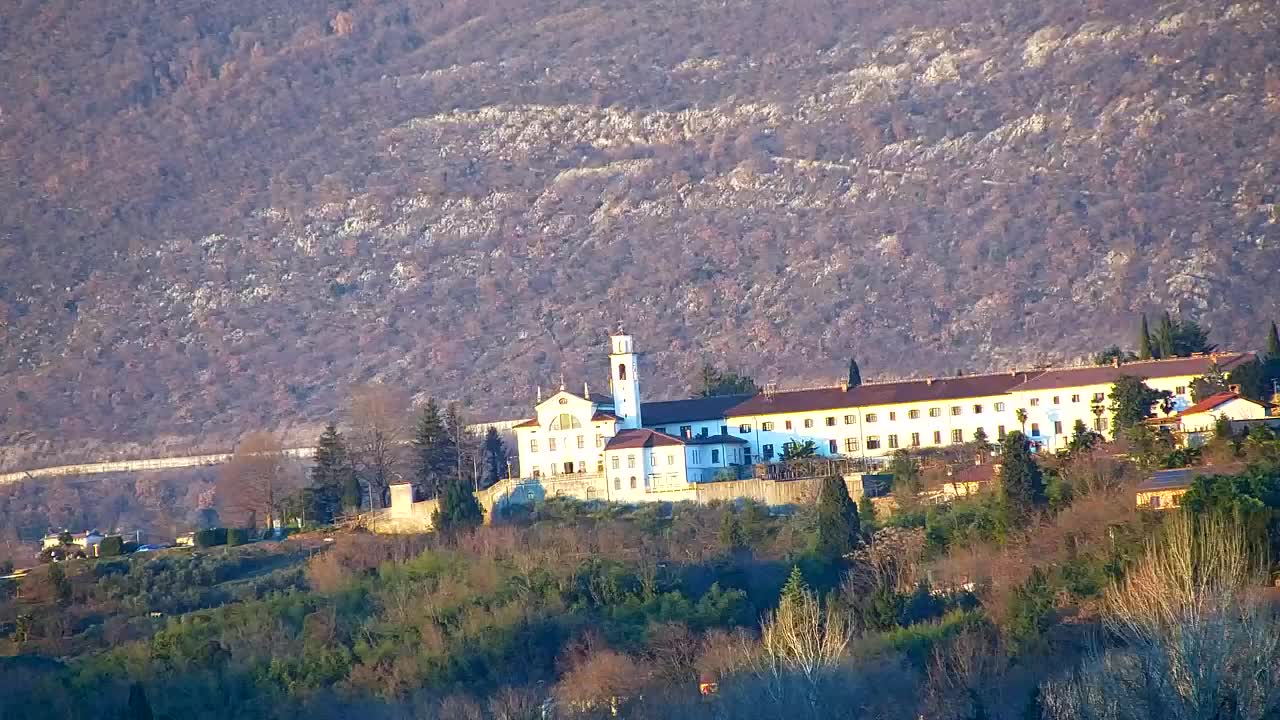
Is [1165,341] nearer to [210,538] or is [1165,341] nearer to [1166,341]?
[1166,341]

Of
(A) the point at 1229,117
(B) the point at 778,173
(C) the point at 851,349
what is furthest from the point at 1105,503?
(B) the point at 778,173

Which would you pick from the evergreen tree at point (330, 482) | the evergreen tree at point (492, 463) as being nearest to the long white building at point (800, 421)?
the evergreen tree at point (492, 463)

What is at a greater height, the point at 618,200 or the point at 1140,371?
the point at 618,200

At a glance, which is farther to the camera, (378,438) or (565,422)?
(378,438)

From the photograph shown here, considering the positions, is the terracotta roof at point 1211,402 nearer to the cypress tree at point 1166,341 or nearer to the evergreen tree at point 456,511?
the cypress tree at point 1166,341

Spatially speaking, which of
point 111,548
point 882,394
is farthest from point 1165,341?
point 111,548

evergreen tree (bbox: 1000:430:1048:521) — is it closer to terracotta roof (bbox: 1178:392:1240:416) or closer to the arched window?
terracotta roof (bbox: 1178:392:1240:416)

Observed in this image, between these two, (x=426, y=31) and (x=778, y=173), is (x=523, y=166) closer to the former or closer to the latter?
(x=778, y=173)
